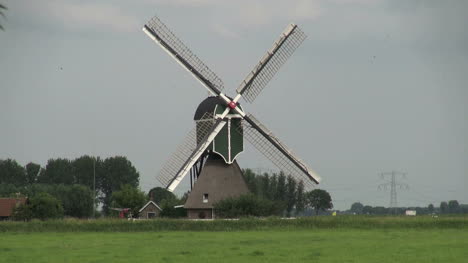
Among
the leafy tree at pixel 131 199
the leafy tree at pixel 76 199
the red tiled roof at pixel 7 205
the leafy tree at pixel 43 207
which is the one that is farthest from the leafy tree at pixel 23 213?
the leafy tree at pixel 76 199

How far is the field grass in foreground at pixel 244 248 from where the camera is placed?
29.1 m

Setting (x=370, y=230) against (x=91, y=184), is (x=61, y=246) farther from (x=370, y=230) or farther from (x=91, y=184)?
(x=91, y=184)

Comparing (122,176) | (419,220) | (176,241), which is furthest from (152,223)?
(122,176)

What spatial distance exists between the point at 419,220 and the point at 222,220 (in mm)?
12298

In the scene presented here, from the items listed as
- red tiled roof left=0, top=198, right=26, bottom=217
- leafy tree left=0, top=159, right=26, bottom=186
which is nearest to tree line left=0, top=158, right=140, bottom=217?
leafy tree left=0, top=159, right=26, bottom=186

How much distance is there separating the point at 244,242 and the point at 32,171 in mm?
93180

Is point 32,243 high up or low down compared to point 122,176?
down

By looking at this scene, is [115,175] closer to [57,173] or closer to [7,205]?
[57,173]

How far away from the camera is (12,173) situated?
409 ft

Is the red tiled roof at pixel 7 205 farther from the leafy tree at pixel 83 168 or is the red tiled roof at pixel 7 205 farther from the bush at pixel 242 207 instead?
the leafy tree at pixel 83 168

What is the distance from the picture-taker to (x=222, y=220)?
5175 centimetres

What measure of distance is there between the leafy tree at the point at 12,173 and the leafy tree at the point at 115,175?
11.8 meters

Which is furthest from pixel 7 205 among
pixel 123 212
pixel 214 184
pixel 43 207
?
pixel 214 184

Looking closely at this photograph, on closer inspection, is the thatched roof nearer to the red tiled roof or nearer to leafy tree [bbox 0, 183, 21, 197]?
the red tiled roof
